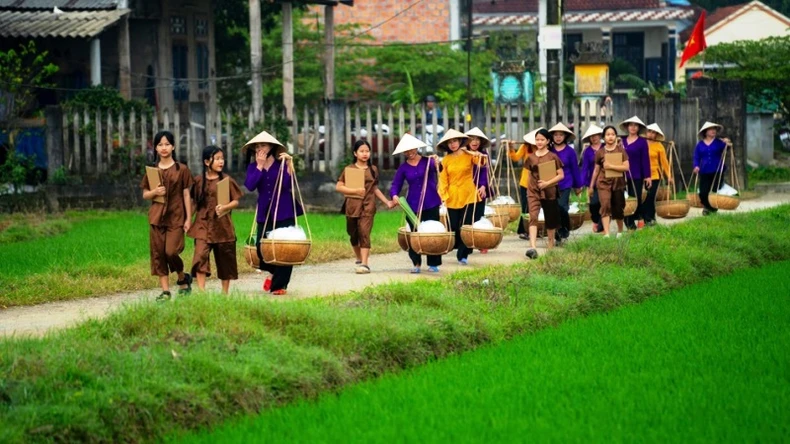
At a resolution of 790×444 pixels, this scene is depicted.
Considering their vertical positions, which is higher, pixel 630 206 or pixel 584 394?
pixel 630 206

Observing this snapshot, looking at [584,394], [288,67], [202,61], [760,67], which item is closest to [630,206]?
[288,67]

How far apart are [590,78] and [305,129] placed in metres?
7.81

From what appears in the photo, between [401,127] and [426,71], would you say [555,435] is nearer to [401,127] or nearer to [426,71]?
[401,127]

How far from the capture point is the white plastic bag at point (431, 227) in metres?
15.1

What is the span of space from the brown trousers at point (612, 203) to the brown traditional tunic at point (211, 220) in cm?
684

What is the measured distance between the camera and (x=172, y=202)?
1319 cm

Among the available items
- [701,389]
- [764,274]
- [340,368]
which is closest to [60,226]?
[764,274]

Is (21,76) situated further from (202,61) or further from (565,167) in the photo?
(565,167)

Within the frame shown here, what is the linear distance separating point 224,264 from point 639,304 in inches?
157

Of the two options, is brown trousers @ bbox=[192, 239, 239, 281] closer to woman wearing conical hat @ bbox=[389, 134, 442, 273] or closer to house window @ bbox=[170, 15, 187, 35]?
woman wearing conical hat @ bbox=[389, 134, 442, 273]

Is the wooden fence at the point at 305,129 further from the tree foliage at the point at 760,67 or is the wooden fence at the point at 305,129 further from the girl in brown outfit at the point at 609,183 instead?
the tree foliage at the point at 760,67

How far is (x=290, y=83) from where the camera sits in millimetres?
26109

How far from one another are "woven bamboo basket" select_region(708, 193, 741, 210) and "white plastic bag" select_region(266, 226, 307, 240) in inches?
370

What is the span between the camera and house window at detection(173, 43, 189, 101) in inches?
1163
